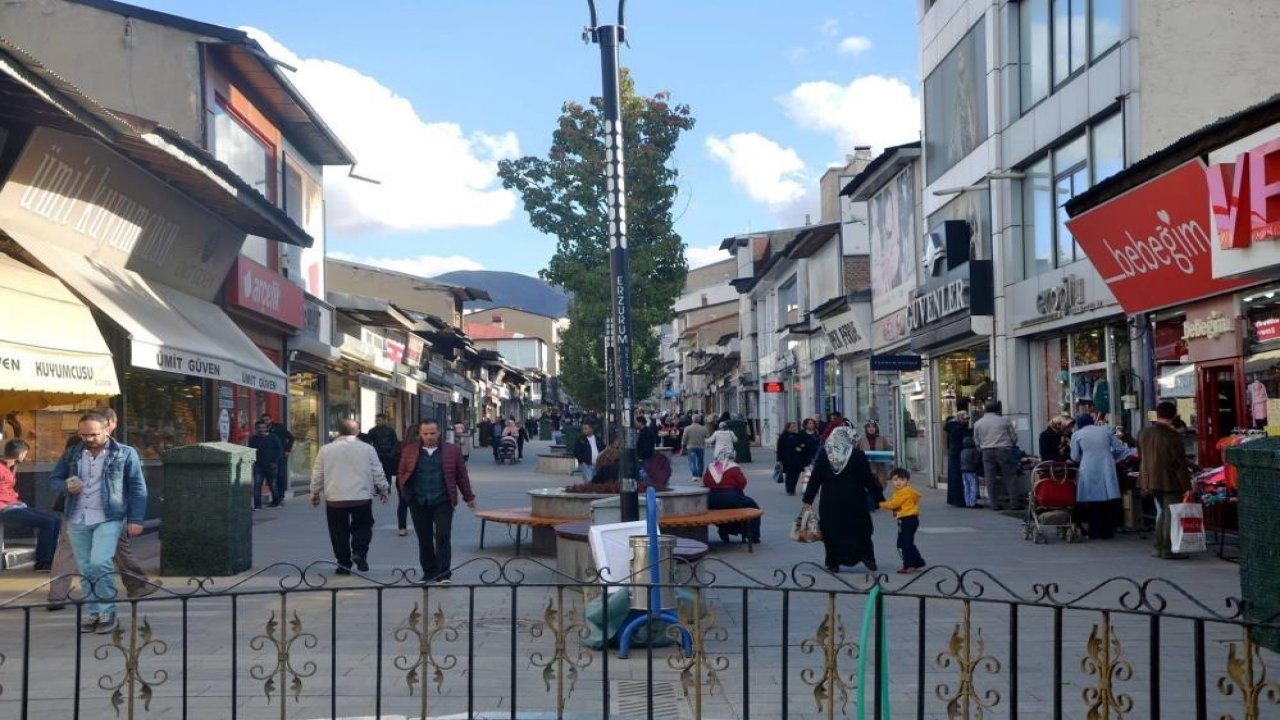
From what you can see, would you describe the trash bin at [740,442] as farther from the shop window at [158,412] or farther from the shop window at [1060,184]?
the shop window at [158,412]

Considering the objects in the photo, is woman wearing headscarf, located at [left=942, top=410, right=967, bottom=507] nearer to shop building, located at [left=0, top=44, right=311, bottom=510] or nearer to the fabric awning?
shop building, located at [left=0, top=44, right=311, bottom=510]

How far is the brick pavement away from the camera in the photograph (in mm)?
6902

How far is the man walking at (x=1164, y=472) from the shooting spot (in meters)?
13.3

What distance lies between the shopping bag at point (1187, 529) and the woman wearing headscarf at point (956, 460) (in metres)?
7.93

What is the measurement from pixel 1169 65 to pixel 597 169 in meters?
23.3

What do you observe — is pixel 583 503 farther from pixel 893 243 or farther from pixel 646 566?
pixel 893 243

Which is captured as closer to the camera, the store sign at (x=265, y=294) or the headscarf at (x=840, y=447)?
the headscarf at (x=840, y=447)

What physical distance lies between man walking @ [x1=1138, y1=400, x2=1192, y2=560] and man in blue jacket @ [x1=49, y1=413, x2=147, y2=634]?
32.3 feet

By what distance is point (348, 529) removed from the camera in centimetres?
1277

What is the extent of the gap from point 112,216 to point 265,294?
21.7 ft

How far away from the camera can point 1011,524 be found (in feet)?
57.6

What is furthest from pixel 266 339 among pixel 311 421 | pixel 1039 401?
pixel 1039 401

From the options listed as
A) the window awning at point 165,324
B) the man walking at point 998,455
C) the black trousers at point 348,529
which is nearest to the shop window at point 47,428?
the window awning at point 165,324

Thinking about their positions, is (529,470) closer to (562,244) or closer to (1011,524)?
(562,244)
